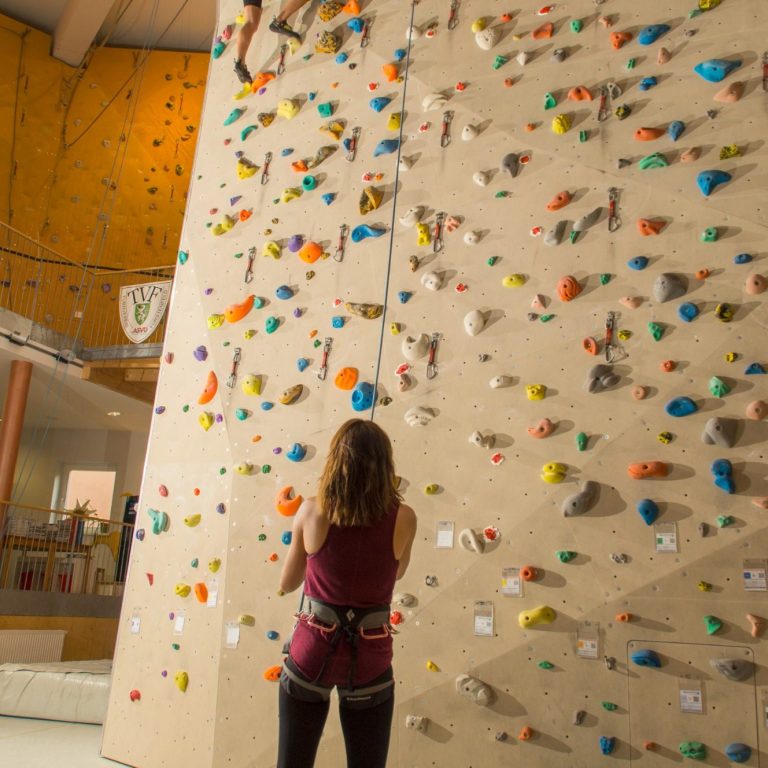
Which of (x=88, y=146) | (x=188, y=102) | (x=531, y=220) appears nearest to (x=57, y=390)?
(x=88, y=146)

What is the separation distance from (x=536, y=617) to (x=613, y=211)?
5.17 feet

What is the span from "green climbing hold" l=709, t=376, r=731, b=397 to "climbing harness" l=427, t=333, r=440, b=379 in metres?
1.06

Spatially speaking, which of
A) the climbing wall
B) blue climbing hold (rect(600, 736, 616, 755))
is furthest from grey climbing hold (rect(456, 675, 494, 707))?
blue climbing hold (rect(600, 736, 616, 755))

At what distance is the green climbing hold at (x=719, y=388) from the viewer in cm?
270

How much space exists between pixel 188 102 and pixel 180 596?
874 centimetres

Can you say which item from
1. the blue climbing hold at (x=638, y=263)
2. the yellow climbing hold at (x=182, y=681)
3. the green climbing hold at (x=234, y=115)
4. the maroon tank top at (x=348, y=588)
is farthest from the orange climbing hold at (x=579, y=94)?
the yellow climbing hold at (x=182, y=681)

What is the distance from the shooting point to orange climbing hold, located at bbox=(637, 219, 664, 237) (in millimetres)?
2967

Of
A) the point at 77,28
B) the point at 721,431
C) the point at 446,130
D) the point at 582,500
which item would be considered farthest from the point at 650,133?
the point at 77,28

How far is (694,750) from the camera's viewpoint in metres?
2.45

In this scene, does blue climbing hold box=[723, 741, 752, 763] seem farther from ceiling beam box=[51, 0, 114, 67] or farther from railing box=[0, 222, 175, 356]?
ceiling beam box=[51, 0, 114, 67]

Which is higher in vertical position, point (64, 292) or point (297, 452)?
point (64, 292)

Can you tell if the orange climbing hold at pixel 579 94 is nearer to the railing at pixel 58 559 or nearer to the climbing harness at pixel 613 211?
the climbing harness at pixel 613 211

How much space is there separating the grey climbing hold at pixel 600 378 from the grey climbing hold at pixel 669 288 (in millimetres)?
318

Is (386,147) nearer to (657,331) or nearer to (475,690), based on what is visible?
(657,331)
